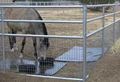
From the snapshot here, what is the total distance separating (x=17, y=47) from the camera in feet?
28.6

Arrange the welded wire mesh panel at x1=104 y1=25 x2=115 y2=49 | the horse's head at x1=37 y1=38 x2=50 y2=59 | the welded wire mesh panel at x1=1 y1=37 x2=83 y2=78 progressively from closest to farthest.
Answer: the welded wire mesh panel at x1=1 y1=37 x2=83 y2=78, the horse's head at x1=37 y1=38 x2=50 y2=59, the welded wire mesh panel at x1=104 y1=25 x2=115 y2=49

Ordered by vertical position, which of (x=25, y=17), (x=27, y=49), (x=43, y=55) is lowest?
(x=27, y=49)

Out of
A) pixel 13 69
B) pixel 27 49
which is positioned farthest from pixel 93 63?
pixel 27 49

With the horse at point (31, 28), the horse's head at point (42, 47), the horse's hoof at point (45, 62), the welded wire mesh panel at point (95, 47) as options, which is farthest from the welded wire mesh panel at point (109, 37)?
the horse's head at point (42, 47)

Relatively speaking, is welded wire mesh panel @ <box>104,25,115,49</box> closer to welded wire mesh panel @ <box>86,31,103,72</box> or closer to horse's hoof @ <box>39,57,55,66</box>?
welded wire mesh panel @ <box>86,31,103,72</box>

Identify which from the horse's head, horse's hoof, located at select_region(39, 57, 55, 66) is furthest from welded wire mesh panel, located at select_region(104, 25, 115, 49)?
the horse's head

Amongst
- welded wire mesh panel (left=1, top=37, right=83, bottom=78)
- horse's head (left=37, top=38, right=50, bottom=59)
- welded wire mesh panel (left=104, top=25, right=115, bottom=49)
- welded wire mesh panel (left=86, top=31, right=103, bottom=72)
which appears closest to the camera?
welded wire mesh panel (left=1, top=37, right=83, bottom=78)

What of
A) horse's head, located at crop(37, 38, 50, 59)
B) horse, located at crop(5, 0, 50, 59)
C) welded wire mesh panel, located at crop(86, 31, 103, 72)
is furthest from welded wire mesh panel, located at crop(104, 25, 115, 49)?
horse's head, located at crop(37, 38, 50, 59)

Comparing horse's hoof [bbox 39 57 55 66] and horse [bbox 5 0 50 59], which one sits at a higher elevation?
horse [bbox 5 0 50 59]

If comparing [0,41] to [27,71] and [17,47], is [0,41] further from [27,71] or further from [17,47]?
[17,47]

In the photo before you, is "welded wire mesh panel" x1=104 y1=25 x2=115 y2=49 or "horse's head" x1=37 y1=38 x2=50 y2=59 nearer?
"horse's head" x1=37 y1=38 x2=50 y2=59

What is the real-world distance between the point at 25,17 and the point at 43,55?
1542 mm

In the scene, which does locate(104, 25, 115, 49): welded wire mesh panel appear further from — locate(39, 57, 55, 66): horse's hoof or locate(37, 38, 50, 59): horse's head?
locate(37, 38, 50, 59): horse's head

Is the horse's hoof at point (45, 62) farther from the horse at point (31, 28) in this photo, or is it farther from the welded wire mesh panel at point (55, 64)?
the horse at point (31, 28)
